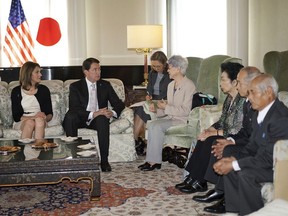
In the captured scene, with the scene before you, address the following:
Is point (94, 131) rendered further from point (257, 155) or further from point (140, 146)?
point (257, 155)

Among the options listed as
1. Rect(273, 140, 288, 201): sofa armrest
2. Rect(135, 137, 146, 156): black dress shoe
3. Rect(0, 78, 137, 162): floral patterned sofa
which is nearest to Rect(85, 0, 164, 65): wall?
Rect(135, 137, 146, 156): black dress shoe

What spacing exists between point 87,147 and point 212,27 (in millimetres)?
3834

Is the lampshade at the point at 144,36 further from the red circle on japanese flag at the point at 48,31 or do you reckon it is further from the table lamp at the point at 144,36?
the red circle on japanese flag at the point at 48,31

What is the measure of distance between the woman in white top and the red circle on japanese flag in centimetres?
303

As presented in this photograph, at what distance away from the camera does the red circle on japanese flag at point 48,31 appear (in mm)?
9062

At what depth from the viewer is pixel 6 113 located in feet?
20.7

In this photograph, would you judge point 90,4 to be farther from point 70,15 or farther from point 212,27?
point 212,27

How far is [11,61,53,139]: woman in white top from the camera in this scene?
6.05m

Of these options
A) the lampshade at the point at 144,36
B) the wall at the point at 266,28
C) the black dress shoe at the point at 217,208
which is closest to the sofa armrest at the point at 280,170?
the black dress shoe at the point at 217,208

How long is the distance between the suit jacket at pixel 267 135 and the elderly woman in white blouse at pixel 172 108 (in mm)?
1895

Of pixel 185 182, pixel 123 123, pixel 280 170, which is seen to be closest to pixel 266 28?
pixel 123 123

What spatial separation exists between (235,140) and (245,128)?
128mm

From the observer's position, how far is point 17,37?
29.1 feet

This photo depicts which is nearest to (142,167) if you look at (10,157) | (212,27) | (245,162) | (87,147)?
(87,147)
